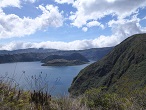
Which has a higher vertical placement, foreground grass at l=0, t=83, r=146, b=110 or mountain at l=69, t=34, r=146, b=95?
foreground grass at l=0, t=83, r=146, b=110

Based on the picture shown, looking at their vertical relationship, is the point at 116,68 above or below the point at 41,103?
below

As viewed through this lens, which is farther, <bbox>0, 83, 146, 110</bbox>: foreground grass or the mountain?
the mountain

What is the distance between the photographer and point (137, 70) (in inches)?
5027

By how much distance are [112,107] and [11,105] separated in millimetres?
2812

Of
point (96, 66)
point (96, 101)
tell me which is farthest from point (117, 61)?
point (96, 101)

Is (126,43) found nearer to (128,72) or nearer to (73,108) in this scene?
(128,72)

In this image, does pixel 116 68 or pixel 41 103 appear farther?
pixel 116 68

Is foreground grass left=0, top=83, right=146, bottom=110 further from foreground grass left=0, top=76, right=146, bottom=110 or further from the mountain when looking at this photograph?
the mountain

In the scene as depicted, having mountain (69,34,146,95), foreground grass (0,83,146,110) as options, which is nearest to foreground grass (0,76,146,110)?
foreground grass (0,83,146,110)

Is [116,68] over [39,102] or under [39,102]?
under

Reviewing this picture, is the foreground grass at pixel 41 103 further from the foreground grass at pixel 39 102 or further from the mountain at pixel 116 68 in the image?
the mountain at pixel 116 68

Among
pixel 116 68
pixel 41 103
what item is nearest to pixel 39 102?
pixel 41 103

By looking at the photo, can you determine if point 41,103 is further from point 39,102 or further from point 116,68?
point 116,68

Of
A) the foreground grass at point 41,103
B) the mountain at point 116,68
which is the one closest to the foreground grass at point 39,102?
the foreground grass at point 41,103
